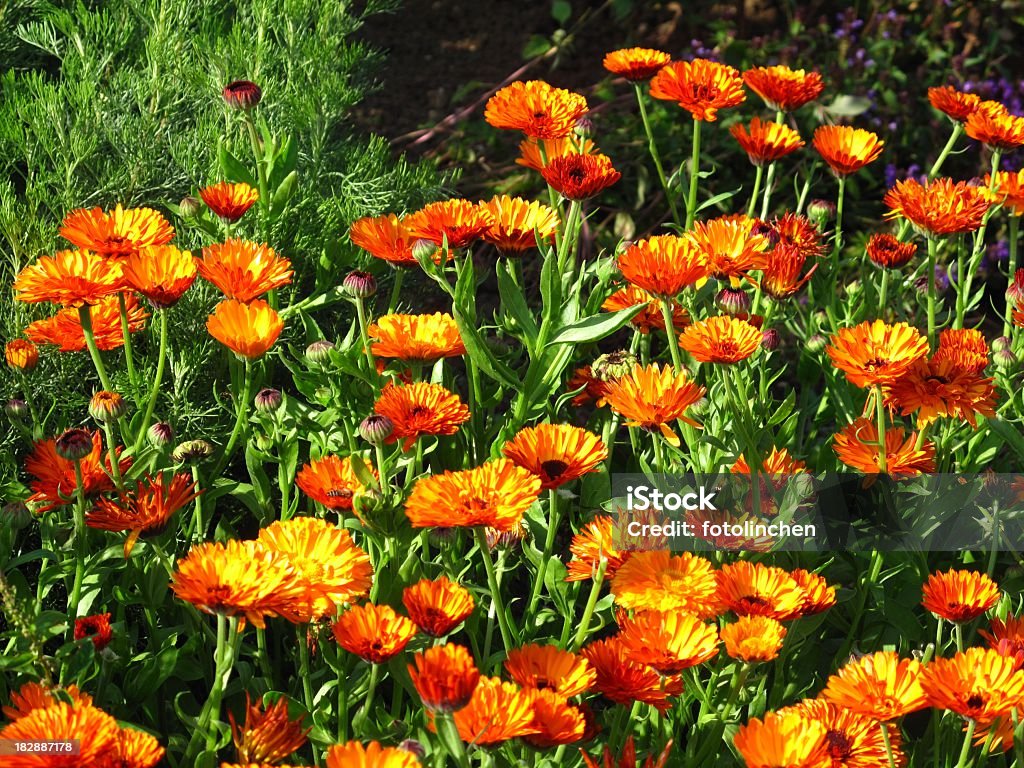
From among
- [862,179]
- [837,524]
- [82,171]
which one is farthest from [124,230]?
[862,179]

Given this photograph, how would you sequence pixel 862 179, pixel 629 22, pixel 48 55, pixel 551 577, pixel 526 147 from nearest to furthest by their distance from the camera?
1. pixel 551 577
2. pixel 526 147
3. pixel 48 55
4. pixel 862 179
5. pixel 629 22

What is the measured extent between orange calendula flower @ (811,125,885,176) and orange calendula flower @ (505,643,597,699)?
3.95 feet

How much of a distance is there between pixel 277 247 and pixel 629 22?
2386 mm

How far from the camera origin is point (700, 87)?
2.30m

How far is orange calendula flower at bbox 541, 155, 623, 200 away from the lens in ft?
6.18

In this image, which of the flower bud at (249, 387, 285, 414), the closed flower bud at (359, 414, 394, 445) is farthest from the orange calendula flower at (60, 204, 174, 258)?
the closed flower bud at (359, 414, 394, 445)

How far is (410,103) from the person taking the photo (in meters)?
4.17

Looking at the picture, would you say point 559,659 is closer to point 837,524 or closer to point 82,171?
point 837,524

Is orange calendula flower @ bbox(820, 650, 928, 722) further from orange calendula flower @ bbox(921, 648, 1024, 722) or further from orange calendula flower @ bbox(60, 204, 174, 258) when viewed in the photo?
orange calendula flower @ bbox(60, 204, 174, 258)

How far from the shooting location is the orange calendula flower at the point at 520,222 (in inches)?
81.1

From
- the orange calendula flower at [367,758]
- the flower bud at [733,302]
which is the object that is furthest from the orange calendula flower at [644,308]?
the orange calendula flower at [367,758]

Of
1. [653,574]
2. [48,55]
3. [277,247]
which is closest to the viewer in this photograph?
[653,574]

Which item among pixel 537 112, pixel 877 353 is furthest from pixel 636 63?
pixel 877 353

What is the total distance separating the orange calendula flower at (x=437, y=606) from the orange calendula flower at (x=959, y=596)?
645mm
